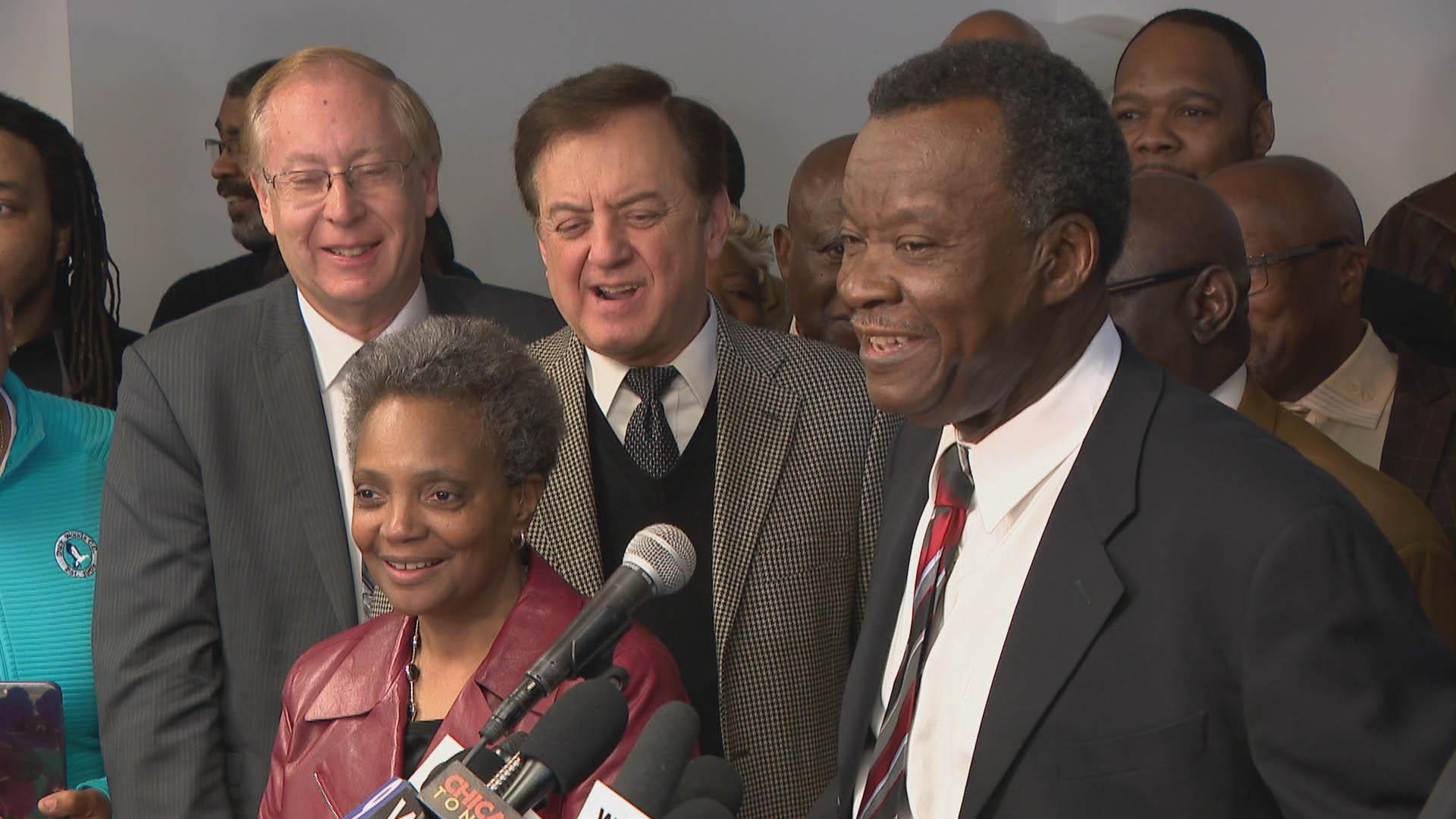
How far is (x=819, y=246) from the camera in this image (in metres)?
3.51

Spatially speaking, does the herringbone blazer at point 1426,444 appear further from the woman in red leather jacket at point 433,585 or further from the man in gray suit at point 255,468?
the man in gray suit at point 255,468

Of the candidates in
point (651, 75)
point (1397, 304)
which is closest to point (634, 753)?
point (651, 75)

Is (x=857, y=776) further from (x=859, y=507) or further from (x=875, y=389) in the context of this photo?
(x=859, y=507)

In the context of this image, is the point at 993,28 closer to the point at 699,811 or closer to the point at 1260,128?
the point at 1260,128

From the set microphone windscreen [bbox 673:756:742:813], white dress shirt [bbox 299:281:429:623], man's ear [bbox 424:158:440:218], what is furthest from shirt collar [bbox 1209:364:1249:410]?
man's ear [bbox 424:158:440:218]

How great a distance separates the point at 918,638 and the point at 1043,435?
0.27 meters

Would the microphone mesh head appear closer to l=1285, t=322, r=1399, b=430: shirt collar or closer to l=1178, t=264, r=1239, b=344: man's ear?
l=1178, t=264, r=1239, b=344: man's ear

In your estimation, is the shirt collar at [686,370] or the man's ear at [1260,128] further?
the man's ear at [1260,128]

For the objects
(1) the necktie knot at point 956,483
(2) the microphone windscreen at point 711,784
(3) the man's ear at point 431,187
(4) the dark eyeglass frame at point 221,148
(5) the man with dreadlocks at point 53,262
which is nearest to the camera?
(2) the microphone windscreen at point 711,784

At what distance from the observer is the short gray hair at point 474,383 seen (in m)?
2.18

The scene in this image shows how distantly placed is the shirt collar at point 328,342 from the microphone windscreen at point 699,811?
1502 mm

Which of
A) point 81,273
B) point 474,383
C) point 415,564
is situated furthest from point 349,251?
point 81,273

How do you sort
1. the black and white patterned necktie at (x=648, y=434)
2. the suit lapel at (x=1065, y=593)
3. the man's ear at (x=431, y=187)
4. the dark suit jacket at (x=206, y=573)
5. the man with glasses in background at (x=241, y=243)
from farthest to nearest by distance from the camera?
the man with glasses in background at (x=241, y=243), the man's ear at (x=431, y=187), the black and white patterned necktie at (x=648, y=434), the dark suit jacket at (x=206, y=573), the suit lapel at (x=1065, y=593)

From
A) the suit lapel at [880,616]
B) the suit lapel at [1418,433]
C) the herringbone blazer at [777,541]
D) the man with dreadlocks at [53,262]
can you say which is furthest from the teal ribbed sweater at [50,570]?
the suit lapel at [1418,433]
